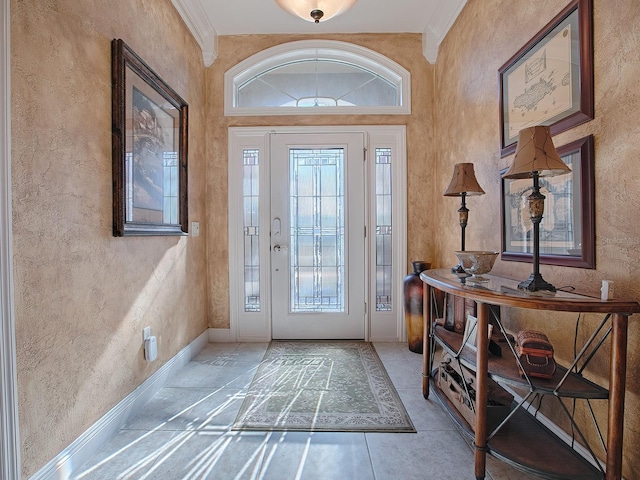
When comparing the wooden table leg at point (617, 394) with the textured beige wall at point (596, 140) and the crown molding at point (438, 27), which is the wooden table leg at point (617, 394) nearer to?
the textured beige wall at point (596, 140)

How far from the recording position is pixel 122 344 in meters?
1.90

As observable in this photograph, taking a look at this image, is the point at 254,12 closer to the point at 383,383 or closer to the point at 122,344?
the point at 122,344

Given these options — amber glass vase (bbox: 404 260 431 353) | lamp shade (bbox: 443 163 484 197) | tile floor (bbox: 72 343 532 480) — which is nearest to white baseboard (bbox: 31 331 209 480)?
tile floor (bbox: 72 343 532 480)

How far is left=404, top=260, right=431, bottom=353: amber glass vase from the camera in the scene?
2.92m

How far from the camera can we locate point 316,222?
332 cm

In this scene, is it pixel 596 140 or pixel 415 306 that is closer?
pixel 596 140

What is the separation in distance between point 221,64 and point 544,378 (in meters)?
3.59

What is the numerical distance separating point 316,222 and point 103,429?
2266mm

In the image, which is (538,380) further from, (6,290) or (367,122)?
(367,122)

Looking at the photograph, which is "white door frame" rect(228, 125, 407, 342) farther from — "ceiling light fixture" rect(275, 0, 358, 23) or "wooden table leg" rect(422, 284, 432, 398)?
"ceiling light fixture" rect(275, 0, 358, 23)

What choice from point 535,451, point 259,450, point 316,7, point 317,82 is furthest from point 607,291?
point 317,82

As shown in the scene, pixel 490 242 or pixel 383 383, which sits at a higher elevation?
pixel 490 242

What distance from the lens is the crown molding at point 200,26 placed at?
8.84 feet

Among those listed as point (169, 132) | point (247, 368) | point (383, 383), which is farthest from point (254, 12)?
point (383, 383)
